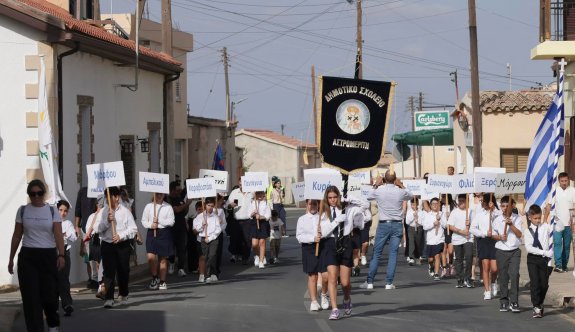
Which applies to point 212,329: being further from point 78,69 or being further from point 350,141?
point 78,69

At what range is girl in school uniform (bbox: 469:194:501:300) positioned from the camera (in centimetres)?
1738

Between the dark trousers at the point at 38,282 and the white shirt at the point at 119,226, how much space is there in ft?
11.5

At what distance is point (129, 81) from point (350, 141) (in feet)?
25.4

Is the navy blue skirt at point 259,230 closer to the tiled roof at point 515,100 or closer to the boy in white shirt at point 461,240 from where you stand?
the boy in white shirt at point 461,240

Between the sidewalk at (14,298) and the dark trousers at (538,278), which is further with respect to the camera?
the dark trousers at (538,278)

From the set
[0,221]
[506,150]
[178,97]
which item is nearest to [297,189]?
[0,221]

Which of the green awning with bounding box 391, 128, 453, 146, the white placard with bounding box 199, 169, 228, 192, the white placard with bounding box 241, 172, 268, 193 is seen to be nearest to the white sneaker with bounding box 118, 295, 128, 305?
the white placard with bounding box 199, 169, 228, 192

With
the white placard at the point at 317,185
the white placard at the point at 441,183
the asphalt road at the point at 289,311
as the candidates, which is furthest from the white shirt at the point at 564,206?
the white placard at the point at 317,185

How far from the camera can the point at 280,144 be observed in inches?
3627

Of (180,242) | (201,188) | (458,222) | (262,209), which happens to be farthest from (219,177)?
(458,222)

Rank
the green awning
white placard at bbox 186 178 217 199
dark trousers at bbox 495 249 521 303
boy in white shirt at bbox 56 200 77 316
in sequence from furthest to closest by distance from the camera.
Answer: the green awning < white placard at bbox 186 178 217 199 < dark trousers at bbox 495 249 521 303 < boy in white shirt at bbox 56 200 77 316

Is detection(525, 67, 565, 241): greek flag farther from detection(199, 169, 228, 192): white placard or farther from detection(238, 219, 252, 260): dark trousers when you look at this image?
detection(238, 219, 252, 260): dark trousers

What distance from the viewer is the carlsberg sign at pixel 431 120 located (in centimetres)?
5029

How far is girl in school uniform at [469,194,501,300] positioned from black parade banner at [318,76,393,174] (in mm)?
2351
